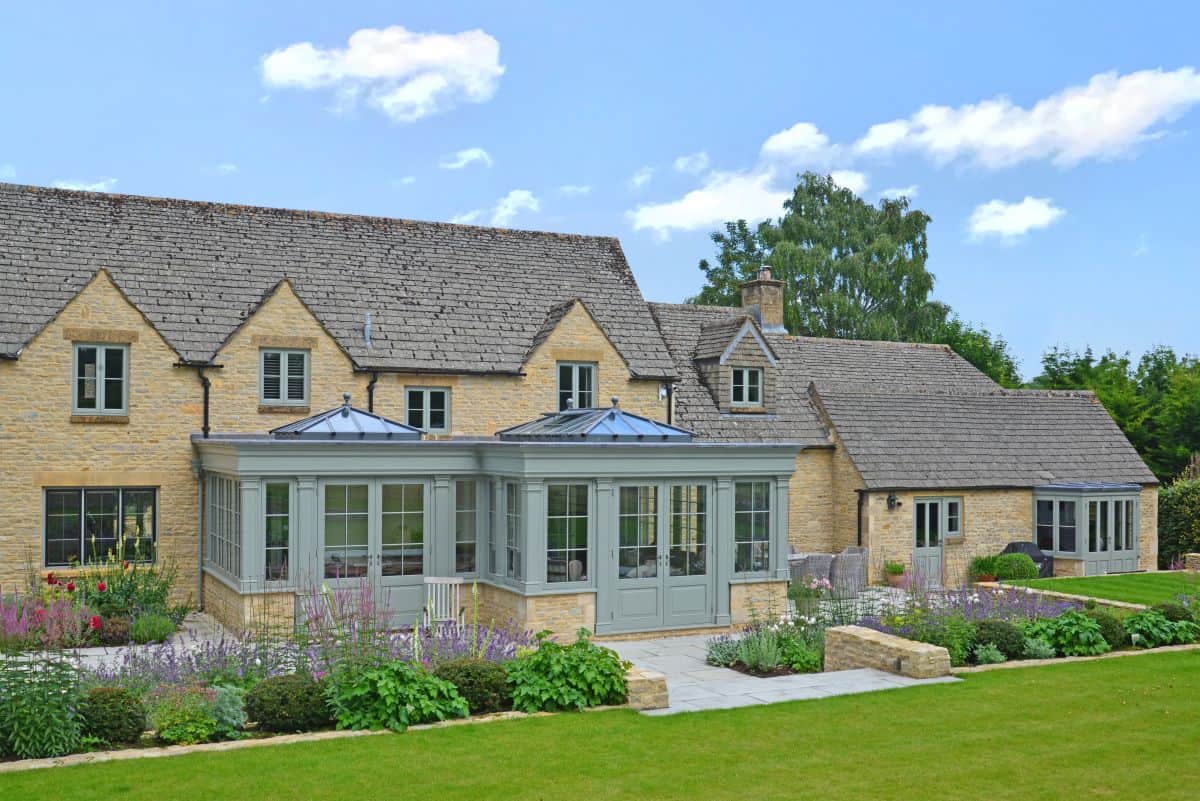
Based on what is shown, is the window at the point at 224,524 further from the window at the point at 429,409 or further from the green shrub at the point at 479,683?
the green shrub at the point at 479,683

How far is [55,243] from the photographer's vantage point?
2305 cm

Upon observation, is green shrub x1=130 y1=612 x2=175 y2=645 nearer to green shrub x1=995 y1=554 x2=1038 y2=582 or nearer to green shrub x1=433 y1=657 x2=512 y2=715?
green shrub x1=433 y1=657 x2=512 y2=715

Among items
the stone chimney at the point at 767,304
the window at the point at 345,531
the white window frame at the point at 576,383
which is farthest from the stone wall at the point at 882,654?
the stone chimney at the point at 767,304

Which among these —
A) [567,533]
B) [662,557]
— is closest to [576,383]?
[662,557]

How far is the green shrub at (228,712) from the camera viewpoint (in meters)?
11.8

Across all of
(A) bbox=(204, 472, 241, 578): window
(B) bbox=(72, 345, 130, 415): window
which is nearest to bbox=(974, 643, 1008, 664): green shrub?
(A) bbox=(204, 472, 241, 578): window

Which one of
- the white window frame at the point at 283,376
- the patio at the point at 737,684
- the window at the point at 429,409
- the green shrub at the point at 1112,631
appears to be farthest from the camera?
the window at the point at 429,409

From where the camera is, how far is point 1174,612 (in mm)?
18359

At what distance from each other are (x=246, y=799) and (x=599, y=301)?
63.2 ft

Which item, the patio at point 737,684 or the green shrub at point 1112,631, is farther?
the green shrub at point 1112,631

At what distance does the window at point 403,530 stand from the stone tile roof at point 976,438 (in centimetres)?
1215

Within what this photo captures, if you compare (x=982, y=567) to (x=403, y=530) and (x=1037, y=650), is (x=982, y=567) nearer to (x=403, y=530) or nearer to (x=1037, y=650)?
(x=1037, y=650)

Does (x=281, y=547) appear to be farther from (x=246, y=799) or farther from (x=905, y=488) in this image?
(x=905, y=488)

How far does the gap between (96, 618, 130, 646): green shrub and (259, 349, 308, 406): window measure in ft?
19.2
